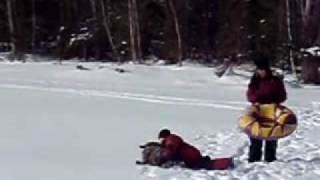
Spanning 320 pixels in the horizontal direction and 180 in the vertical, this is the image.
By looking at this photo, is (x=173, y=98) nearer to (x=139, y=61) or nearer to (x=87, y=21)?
(x=139, y=61)

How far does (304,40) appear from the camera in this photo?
85.5 feet

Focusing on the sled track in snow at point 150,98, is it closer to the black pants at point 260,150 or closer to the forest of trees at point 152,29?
the black pants at point 260,150

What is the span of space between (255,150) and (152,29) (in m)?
21.9

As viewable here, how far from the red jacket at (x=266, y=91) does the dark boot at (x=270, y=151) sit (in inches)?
20.0

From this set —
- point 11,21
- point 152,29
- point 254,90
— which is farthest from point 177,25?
point 254,90

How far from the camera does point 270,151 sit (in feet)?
33.9

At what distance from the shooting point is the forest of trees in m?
29.6

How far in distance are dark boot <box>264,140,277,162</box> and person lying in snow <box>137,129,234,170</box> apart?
1.38ft

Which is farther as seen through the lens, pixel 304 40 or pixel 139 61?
pixel 139 61

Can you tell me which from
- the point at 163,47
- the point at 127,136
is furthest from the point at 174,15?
the point at 127,136

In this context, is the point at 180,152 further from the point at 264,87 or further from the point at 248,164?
the point at 264,87

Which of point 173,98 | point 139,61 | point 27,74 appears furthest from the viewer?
point 139,61

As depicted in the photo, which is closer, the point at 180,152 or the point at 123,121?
the point at 180,152

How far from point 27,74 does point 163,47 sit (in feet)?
23.2
